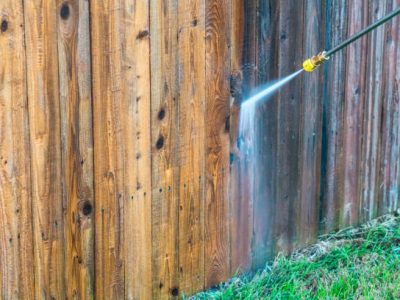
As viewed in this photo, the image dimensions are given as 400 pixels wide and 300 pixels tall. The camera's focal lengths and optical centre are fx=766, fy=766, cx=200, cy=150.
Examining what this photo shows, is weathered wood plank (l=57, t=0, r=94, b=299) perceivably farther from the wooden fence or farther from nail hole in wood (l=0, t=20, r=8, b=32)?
nail hole in wood (l=0, t=20, r=8, b=32)

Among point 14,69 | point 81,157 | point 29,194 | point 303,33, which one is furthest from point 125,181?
point 303,33

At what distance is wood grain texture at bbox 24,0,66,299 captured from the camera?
10.0ft

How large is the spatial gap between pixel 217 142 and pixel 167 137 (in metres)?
0.34

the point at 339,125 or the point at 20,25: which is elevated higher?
the point at 20,25

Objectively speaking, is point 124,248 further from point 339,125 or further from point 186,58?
point 339,125

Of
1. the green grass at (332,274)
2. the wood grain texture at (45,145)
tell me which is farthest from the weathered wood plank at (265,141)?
the wood grain texture at (45,145)

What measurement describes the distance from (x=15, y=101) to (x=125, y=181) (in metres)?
0.69

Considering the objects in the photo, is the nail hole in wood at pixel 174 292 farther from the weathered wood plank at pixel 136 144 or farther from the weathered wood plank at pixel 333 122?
the weathered wood plank at pixel 333 122

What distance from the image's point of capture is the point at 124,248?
3.54 metres

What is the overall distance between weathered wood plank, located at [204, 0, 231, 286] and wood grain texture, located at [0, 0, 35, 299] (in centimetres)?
104

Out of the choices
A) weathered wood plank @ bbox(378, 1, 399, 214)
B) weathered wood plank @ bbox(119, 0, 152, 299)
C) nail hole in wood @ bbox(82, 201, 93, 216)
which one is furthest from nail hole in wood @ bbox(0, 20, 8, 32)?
weathered wood plank @ bbox(378, 1, 399, 214)

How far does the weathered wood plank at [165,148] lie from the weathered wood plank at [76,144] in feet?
1.23

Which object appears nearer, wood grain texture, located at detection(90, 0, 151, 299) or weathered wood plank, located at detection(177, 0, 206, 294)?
wood grain texture, located at detection(90, 0, 151, 299)

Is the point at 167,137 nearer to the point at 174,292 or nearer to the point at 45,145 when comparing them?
the point at 45,145
